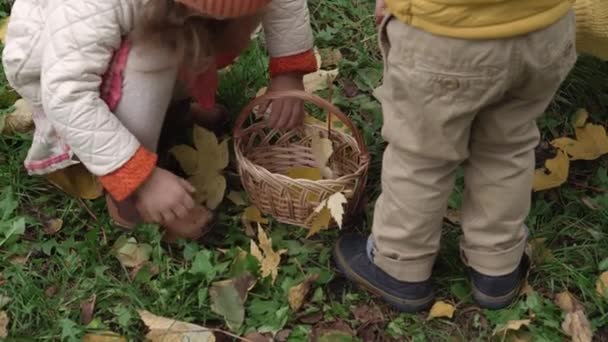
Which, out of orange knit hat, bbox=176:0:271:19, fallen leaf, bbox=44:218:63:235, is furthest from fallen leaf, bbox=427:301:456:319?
fallen leaf, bbox=44:218:63:235

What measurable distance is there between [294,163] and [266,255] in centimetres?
33

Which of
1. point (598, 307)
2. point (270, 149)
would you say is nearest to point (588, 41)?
point (598, 307)

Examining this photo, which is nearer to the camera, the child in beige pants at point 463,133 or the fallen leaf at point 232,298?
the child in beige pants at point 463,133

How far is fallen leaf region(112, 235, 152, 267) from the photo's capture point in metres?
1.98

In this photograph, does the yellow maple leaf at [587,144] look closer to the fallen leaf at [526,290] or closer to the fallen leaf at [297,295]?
the fallen leaf at [526,290]

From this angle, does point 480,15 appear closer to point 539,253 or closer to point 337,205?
point 337,205

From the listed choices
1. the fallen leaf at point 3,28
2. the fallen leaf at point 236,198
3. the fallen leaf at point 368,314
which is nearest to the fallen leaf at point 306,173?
the fallen leaf at point 236,198

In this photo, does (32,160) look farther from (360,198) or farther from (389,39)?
(389,39)

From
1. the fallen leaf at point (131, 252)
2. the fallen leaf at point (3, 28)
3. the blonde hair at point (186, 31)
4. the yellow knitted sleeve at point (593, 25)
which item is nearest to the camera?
the blonde hair at point (186, 31)

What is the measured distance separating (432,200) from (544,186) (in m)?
0.52

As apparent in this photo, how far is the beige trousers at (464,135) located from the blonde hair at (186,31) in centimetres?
47

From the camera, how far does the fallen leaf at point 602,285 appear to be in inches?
74.6

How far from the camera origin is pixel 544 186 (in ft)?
6.91

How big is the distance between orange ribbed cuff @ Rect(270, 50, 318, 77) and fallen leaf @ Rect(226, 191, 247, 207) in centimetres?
31
